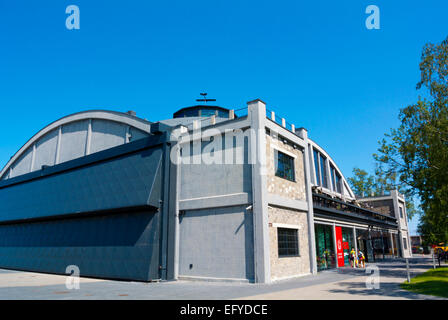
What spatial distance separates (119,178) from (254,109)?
9.82m

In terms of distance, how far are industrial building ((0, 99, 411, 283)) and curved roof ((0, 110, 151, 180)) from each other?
0.16 meters

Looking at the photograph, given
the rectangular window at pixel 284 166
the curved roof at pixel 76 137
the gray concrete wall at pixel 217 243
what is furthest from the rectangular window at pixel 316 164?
the curved roof at pixel 76 137

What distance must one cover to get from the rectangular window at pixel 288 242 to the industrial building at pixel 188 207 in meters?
0.06

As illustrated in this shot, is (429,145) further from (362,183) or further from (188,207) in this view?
(362,183)

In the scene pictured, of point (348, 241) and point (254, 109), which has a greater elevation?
point (254, 109)

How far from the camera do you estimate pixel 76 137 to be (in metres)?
28.0

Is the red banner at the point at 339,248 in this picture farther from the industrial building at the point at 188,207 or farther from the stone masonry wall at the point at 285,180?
the stone masonry wall at the point at 285,180

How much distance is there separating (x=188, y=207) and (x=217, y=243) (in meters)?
2.88

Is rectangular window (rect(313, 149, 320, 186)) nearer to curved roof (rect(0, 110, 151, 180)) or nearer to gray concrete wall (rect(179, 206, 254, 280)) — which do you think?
gray concrete wall (rect(179, 206, 254, 280))

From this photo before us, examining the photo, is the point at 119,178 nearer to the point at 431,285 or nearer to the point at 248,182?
the point at 248,182

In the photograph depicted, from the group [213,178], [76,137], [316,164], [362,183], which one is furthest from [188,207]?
[362,183]

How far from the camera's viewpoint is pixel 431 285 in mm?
12961
